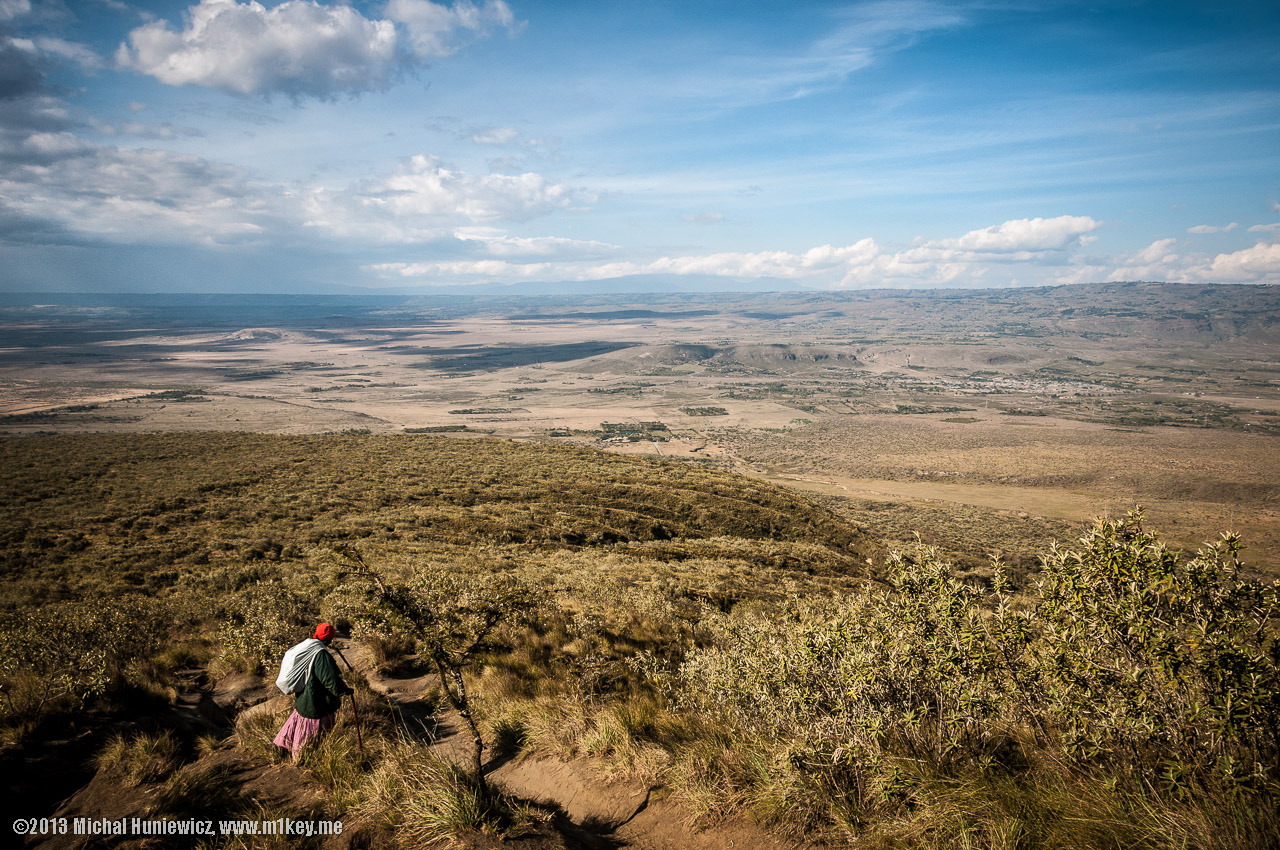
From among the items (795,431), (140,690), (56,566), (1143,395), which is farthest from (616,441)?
(1143,395)

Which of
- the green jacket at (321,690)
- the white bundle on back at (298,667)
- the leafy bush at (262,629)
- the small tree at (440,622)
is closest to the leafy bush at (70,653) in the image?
the leafy bush at (262,629)

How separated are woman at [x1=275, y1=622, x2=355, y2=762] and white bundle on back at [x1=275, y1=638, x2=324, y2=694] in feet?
0.14

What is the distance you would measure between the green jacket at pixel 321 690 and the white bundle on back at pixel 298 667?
0.21 feet

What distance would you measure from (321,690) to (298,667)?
37cm

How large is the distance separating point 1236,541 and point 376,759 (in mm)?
7331

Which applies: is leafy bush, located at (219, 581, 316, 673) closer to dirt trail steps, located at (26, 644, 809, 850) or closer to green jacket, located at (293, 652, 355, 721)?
dirt trail steps, located at (26, 644, 809, 850)

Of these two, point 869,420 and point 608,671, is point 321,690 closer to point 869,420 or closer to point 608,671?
point 608,671

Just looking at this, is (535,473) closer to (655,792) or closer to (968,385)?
(655,792)

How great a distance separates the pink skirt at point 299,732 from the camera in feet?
18.7

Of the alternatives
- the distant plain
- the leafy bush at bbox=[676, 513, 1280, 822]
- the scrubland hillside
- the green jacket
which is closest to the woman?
the green jacket

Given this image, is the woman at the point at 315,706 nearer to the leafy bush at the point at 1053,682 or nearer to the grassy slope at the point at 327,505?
the leafy bush at the point at 1053,682

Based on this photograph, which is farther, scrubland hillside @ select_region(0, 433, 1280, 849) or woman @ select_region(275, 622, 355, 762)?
woman @ select_region(275, 622, 355, 762)

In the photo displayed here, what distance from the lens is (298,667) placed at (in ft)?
19.2

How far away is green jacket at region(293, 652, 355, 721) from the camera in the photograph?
569cm
